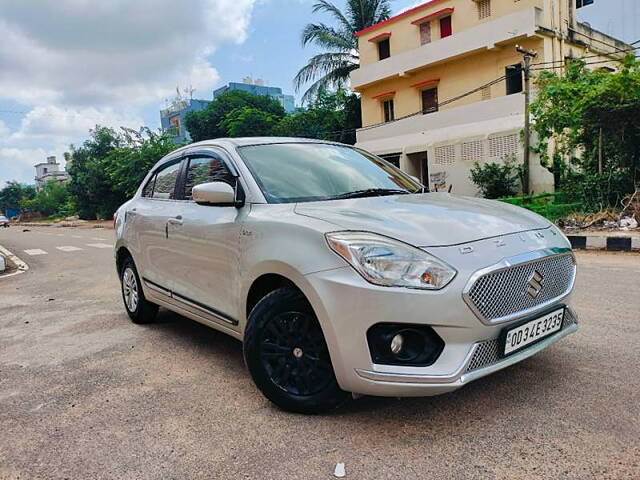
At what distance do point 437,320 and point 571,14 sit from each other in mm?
20271

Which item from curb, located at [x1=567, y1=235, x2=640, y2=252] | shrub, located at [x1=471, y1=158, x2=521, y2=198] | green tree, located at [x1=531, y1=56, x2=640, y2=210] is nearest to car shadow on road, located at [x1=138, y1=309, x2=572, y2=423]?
curb, located at [x1=567, y1=235, x2=640, y2=252]

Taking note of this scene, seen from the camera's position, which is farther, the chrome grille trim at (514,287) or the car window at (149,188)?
the car window at (149,188)

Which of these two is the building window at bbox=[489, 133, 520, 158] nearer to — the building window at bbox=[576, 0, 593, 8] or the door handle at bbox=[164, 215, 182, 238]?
the building window at bbox=[576, 0, 593, 8]

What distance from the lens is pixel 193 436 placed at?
2463 mm

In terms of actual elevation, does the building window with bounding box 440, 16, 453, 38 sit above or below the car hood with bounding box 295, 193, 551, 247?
above

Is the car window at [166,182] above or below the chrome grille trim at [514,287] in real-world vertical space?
above

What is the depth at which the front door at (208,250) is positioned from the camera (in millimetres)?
3029

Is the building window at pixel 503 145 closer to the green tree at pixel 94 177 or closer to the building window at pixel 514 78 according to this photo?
the building window at pixel 514 78

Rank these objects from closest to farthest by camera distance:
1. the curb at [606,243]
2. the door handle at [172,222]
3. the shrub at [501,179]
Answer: the door handle at [172,222]
the curb at [606,243]
the shrub at [501,179]

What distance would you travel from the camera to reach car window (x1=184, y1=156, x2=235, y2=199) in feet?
11.0

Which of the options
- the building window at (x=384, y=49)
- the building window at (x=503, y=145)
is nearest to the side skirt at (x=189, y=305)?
the building window at (x=503, y=145)

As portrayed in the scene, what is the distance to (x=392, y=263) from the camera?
7.34 ft

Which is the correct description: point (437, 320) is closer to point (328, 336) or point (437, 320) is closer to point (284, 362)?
point (328, 336)

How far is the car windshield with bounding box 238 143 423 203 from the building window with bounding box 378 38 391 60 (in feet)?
65.1
